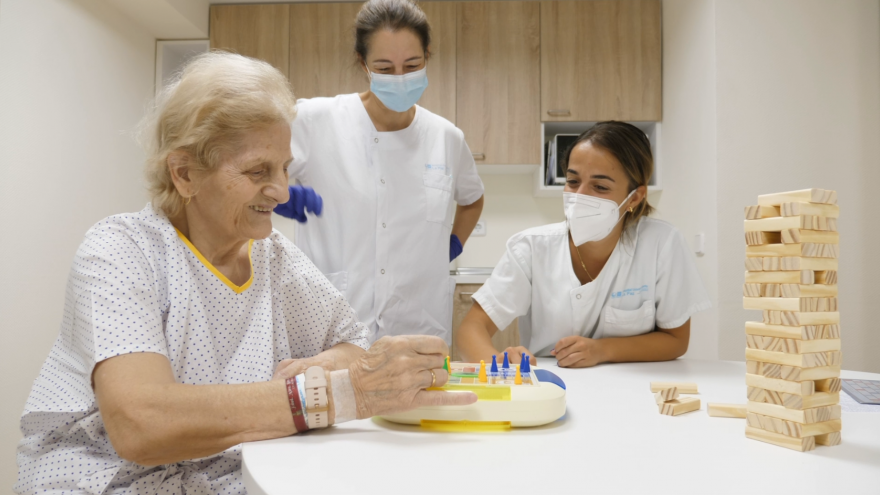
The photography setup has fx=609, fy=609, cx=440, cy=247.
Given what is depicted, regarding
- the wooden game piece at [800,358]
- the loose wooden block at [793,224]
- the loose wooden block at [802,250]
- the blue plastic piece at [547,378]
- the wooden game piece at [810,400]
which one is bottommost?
the blue plastic piece at [547,378]

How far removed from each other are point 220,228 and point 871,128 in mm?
2651

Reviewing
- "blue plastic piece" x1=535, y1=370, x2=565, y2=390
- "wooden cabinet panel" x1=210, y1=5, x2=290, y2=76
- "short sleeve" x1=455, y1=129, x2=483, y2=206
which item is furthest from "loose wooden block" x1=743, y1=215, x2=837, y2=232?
"wooden cabinet panel" x1=210, y1=5, x2=290, y2=76

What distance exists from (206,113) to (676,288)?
120 cm

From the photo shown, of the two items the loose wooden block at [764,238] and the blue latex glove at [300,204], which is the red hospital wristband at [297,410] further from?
the blue latex glove at [300,204]

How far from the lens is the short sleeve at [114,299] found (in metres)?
0.79

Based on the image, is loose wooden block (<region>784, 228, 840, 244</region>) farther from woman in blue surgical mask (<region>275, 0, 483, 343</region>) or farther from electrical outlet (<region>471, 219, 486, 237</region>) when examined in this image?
electrical outlet (<region>471, 219, 486, 237</region>)

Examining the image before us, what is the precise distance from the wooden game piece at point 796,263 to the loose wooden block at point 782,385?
0.13 m

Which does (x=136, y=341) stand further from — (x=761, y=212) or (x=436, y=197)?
(x=436, y=197)

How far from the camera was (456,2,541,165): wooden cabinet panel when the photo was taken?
3326mm

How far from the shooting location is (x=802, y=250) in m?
0.71

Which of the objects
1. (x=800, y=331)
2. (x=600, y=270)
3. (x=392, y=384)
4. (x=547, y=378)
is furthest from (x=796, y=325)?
(x=600, y=270)

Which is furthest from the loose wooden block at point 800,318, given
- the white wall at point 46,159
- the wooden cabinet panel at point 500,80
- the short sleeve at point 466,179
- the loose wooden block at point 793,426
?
the wooden cabinet panel at point 500,80

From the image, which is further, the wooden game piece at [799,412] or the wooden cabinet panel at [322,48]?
the wooden cabinet panel at [322,48]

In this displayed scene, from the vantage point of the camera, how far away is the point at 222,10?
3445 millimetres
